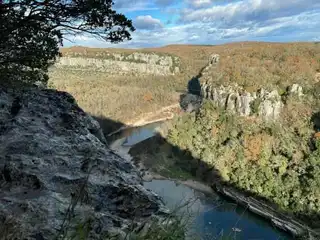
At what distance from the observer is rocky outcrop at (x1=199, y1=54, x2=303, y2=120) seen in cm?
6525

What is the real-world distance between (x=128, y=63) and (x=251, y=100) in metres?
104

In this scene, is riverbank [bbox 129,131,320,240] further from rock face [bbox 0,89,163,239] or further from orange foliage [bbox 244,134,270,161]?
rock face [bbox 0,89,163,239]

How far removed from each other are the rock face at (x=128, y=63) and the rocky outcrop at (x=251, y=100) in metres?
90.9

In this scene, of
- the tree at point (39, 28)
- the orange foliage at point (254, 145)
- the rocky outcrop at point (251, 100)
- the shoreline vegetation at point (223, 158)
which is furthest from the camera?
the rocky outcrop at point (251, 100)

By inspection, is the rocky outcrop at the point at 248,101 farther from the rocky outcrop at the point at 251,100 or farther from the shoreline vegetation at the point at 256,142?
the shoreline vegetation at the point at 256,142

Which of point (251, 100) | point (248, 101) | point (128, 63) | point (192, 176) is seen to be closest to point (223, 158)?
point (192, 176)

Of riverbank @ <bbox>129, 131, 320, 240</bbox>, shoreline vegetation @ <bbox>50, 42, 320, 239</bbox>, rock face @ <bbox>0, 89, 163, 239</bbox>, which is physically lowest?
riverbank @ <bbox>129, 131, 320, 240</bbox>

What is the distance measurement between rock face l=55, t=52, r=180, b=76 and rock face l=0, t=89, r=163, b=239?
156476mm

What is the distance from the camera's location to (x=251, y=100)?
68.0 meters

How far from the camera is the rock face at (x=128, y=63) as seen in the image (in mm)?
164875

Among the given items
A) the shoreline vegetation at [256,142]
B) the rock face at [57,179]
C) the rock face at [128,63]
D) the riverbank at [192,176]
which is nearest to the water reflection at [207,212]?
the rock face at [57,179]

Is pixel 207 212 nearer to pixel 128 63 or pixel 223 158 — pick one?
pixel 223 158

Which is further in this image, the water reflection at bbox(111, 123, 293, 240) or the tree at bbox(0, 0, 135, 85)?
the tree at bbox(0, 0, 135, 85)

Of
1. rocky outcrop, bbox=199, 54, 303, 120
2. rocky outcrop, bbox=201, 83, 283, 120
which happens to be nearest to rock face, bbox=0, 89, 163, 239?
rocky outcrop, bbox=199, 54, 303, 120
